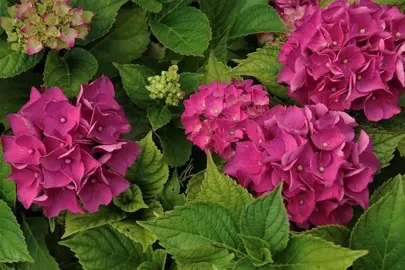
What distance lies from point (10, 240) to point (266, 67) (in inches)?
25.4

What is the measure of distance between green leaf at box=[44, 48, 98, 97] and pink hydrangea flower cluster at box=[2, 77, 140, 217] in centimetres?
17

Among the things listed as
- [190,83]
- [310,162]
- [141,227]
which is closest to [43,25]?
[190,83]

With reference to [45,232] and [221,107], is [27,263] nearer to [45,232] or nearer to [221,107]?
[45,232]

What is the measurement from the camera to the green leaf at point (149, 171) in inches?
54.0

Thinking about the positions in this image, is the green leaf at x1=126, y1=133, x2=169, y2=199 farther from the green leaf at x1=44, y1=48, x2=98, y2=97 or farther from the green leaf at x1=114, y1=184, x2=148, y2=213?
the green leaf at x1=44, y1=48, x2=98, y2=97

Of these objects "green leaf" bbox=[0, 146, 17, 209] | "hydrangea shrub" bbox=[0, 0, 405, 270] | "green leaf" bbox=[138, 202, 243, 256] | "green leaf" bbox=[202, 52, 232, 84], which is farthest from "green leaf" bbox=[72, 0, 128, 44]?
"green leaf" bbox=[138, 202, 243, 256]

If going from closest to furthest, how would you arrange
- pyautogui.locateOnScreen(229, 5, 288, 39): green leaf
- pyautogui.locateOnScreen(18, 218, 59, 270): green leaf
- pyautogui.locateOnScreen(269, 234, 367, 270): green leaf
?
pyautogui.locateOnScreen(269, 234, 367, 270): green leaf < pyautogui.locateOnScreen(18, 218, 59, 270): green leaf < pyautogui.locateOnScreen(229, 5, 288, 39): green leaf

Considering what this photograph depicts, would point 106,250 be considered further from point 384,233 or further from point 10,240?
point 384,233

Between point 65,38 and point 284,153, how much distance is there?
537 millimetres

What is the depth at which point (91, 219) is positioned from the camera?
4.33ft

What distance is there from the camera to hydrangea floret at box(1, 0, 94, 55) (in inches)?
53.7

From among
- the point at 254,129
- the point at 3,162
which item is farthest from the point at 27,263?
the point at 254,129

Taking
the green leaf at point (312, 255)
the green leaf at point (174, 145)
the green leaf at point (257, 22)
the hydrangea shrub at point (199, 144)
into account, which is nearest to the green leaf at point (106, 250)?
the hydrangea shrub at point (199, 144)

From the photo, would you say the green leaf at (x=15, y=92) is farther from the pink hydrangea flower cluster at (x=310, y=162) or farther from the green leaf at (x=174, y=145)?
the pink hydrangea flower cluster at (x=310, y=162)
